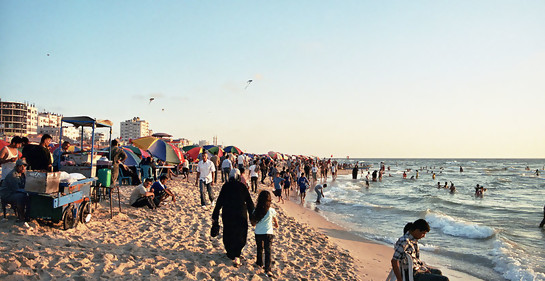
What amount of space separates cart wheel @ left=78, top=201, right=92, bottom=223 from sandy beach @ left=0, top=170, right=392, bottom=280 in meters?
0.13

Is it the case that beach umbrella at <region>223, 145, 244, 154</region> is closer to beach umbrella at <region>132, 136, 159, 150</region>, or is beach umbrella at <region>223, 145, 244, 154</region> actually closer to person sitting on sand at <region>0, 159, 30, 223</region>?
beach umbrella at <region>132, 136, 159, 150</region>

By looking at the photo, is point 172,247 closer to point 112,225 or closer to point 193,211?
point 112,225

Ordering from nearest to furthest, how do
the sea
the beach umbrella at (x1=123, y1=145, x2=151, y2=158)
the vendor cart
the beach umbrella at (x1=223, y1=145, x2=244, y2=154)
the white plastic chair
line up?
1. the white plastic chair
2. the vendor cart
3. the sea
4. the beach umbrella at (x1=123, y1=145, x2=151, y2=158)
5. the beach umbrella at (x1=223, y1=145, x2=244, y2=154)

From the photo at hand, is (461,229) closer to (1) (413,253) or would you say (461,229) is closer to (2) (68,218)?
(1) (413,253)

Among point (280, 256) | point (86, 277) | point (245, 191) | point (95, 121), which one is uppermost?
point (95, 121)

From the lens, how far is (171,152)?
1419 cm

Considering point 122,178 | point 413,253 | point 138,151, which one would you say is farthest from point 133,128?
point 413,253

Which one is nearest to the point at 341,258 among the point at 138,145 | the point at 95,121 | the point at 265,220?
the point at 265,220

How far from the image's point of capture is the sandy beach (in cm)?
430

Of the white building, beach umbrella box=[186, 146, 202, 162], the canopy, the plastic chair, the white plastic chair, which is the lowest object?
the white plastic chair

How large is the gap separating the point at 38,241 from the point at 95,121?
3.35 meters

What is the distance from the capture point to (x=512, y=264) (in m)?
8.22

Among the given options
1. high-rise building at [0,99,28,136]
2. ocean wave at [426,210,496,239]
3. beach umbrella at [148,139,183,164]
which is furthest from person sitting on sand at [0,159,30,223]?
high-rise building at [0,99,28,136]

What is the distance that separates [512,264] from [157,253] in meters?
8.60
